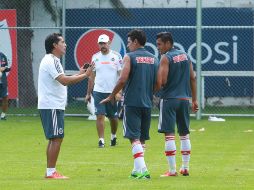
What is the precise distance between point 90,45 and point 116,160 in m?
12.2

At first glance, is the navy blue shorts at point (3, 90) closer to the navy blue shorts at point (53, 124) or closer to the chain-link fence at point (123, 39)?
the chain-link fence at point (123, 39)

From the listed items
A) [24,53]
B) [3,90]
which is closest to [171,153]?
[3,90]

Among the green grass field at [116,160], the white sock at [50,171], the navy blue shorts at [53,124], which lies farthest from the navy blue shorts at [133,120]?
the white sock at [50,171]

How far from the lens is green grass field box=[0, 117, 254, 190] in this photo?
42.5 feet

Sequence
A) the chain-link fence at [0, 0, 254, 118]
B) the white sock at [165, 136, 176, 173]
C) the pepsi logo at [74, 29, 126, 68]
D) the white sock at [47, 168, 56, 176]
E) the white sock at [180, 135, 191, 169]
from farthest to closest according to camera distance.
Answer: the chain-link fence at [0, 0, 254, 118], the pepsi logo at [74, 29, 126, 68], the white sock at [180, 135, 191, 169], the white sock at [165, 136, 176, 173], the white sock at [47, 168, 56, 176]

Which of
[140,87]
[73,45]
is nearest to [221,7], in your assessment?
[73,45]

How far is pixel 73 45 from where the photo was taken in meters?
29.2

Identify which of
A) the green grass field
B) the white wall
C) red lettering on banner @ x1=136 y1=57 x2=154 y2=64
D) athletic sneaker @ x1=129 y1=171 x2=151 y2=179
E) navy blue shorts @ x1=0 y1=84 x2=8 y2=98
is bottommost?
the green grass field

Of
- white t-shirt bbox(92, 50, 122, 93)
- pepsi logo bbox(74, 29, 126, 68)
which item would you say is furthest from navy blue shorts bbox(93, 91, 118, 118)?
pepsi logo bbox(74, 29, 126, 68)

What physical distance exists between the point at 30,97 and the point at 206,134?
321 inches

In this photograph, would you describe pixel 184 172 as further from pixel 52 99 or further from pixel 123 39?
pixel 123 39

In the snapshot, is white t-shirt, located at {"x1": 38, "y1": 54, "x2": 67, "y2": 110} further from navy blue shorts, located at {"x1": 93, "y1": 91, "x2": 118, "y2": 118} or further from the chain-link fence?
the chain-link fence

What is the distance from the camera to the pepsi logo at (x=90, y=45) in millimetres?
28266

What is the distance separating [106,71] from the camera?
1962 centimetres
